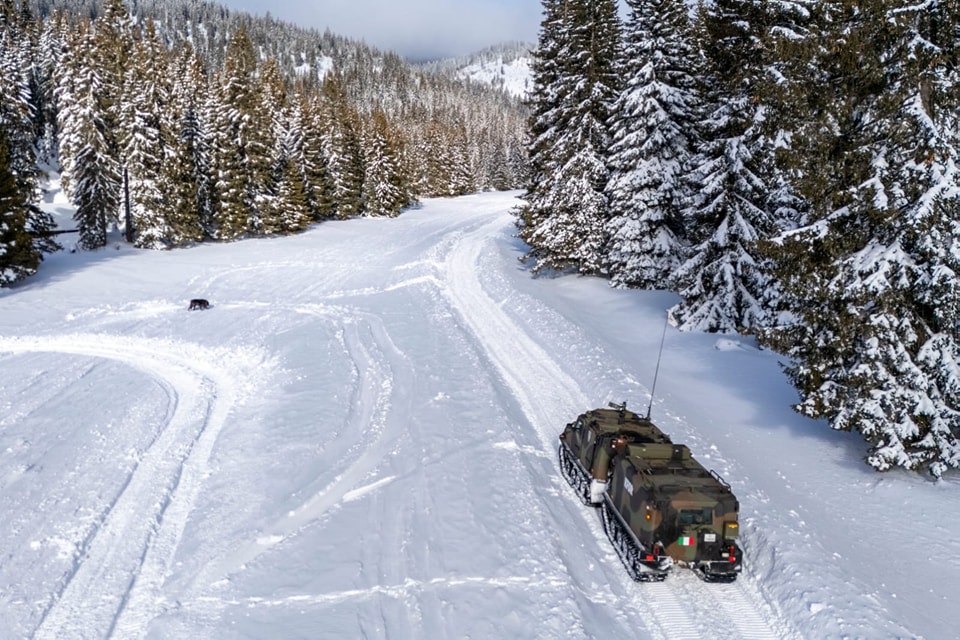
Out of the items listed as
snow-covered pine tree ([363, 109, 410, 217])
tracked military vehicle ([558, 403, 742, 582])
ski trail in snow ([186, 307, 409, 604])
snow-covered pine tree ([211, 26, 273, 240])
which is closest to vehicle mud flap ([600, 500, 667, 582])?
tracked military vehicle ([558, 403, 742, 582])

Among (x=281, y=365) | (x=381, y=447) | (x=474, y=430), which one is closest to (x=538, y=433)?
(x=474, y=430)

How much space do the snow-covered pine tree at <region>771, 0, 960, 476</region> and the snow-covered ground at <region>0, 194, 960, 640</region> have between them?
1522 mm

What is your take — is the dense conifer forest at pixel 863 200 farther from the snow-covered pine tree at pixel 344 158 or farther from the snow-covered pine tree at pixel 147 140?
the snow-covered pine tree at pixel 344 158

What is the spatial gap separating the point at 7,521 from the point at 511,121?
14976cm

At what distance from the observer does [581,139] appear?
29.0 m

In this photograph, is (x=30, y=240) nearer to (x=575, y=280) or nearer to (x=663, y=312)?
(x=575, y=280)

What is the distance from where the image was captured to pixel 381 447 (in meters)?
13.7

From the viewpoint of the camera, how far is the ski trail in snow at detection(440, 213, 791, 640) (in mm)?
7980

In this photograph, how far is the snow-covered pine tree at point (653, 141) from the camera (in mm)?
25375

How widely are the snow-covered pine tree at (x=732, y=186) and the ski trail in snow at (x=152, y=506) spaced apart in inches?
619

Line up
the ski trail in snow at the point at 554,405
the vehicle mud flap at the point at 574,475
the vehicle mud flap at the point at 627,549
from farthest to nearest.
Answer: the vehicle mud flap at the point at 574,475
the vehicle mud flap at the point at 627,549
the ski trail in snow at the point at 554,405

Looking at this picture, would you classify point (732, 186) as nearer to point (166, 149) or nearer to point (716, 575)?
point (716, 575)

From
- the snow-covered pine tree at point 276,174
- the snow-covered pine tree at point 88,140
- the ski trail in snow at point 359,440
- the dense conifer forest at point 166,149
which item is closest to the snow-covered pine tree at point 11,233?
the dense conifer forest at point 166,149

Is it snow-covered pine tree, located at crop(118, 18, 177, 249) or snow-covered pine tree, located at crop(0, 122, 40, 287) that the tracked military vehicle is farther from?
snow-covered pine tree, located at crop(118, 18, 177, 249)
